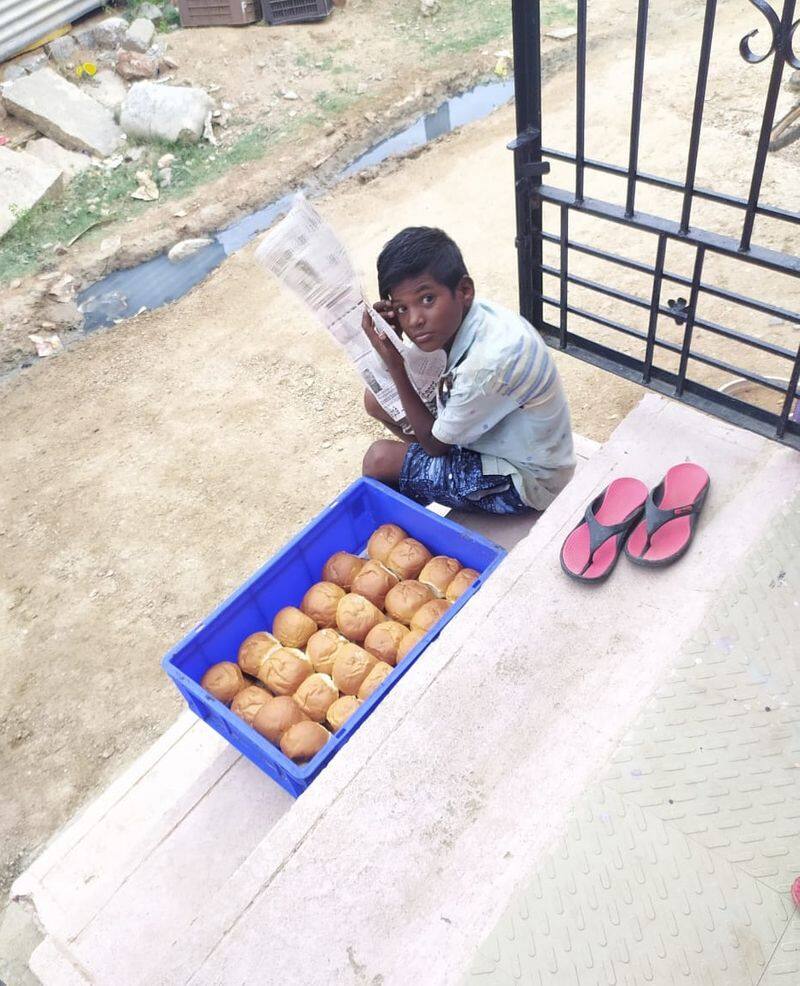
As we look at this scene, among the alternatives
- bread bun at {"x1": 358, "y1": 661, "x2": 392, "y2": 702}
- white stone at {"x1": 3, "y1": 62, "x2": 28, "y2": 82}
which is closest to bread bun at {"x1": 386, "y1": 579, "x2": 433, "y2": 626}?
bread bun at {"x1": 358, "y1": 661, "x2": 392, "y2": 702}

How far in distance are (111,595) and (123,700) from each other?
641 millimetres

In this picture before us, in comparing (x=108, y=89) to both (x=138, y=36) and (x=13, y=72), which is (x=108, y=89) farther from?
(x=13, y=72)

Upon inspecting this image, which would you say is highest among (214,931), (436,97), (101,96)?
(214,931)

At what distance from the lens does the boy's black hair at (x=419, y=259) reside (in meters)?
2.19

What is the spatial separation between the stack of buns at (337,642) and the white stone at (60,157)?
6340mm

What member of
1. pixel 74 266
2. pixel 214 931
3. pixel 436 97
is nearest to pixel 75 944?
pixel 214 931

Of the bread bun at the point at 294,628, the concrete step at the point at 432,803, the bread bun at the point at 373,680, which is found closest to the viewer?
the concrete step at the point at 432,803

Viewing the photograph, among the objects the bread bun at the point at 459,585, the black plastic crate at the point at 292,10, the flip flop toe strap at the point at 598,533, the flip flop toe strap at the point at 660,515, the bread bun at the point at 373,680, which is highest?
the flip flop toe strap at the point at 660,515

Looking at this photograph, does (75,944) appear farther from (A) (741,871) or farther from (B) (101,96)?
(B) (101,96)

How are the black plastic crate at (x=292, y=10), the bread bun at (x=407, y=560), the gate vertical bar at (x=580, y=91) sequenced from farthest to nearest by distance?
the black plastic crate at (x=292, y=10) → the bread bun at (x=407, y=560) → the gate vertical bar at (x=580, y=91)

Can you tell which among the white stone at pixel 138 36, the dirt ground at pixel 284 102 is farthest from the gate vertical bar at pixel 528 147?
the white stone at pixel 138 36

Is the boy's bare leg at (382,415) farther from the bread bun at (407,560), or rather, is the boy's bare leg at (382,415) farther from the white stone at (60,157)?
the white stone at (60,157)

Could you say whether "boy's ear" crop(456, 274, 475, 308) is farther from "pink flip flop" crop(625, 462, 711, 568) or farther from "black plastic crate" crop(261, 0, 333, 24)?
"black plastic crate" crop(261, 0, 333, 24)

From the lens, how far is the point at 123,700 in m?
3.49
